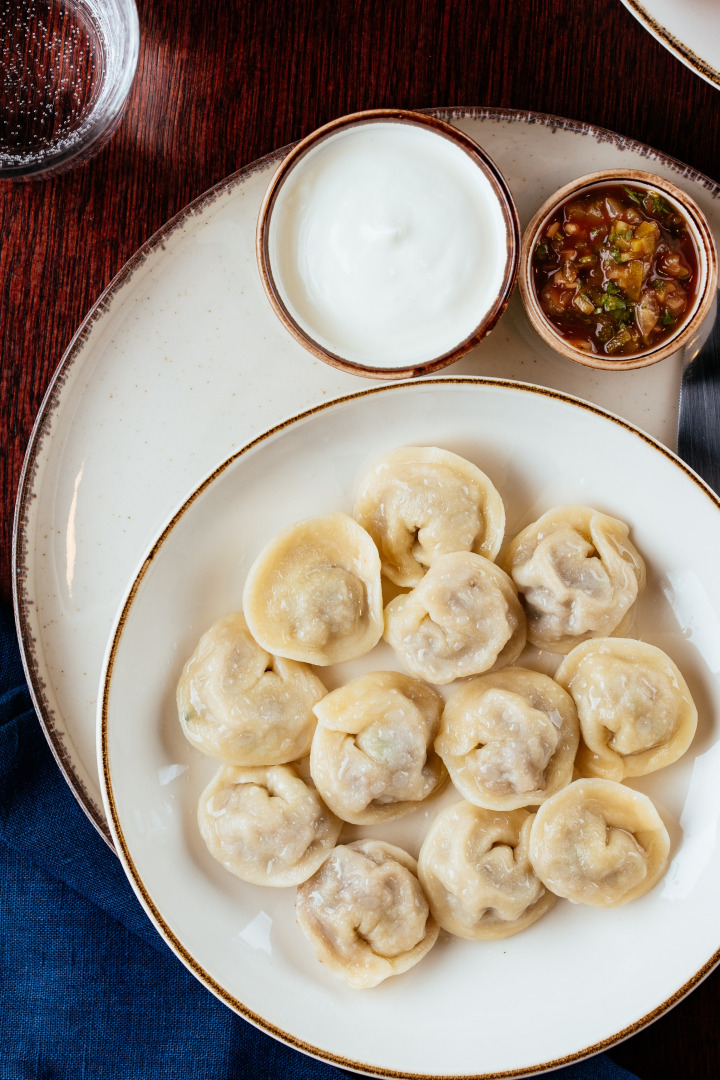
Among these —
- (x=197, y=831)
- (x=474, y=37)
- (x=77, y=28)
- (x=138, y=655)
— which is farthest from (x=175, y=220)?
(x=197, y=831)

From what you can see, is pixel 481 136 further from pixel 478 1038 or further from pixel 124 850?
pixel 478 1038

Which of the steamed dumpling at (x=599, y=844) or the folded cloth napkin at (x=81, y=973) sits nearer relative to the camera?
the steamed dumpling at (x=599, y=844)


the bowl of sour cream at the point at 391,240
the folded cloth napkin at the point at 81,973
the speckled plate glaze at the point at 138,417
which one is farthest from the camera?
the folded cloth napkin at the point at 81,973

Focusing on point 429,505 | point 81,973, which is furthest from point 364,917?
point 429,505

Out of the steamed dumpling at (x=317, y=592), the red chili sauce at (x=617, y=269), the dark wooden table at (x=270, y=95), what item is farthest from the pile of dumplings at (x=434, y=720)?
the dark wooden table at (x=270, y=95)

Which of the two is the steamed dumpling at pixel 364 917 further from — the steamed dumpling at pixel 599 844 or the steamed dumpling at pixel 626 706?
the steamed dumpling at pixel 626 706

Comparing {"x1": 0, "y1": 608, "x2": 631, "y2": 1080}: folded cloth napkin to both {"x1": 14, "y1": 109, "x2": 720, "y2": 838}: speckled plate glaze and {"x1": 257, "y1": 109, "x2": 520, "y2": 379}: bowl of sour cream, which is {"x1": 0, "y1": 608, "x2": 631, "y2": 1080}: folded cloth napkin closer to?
{"x1": 14, "y1": 109, "x2": 720, "y2": 838}: speckled plate glaze

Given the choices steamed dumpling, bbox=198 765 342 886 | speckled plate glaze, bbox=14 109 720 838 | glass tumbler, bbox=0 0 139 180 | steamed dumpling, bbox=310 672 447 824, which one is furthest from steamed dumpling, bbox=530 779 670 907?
glass tumbler, bbox=0 0 139 180
